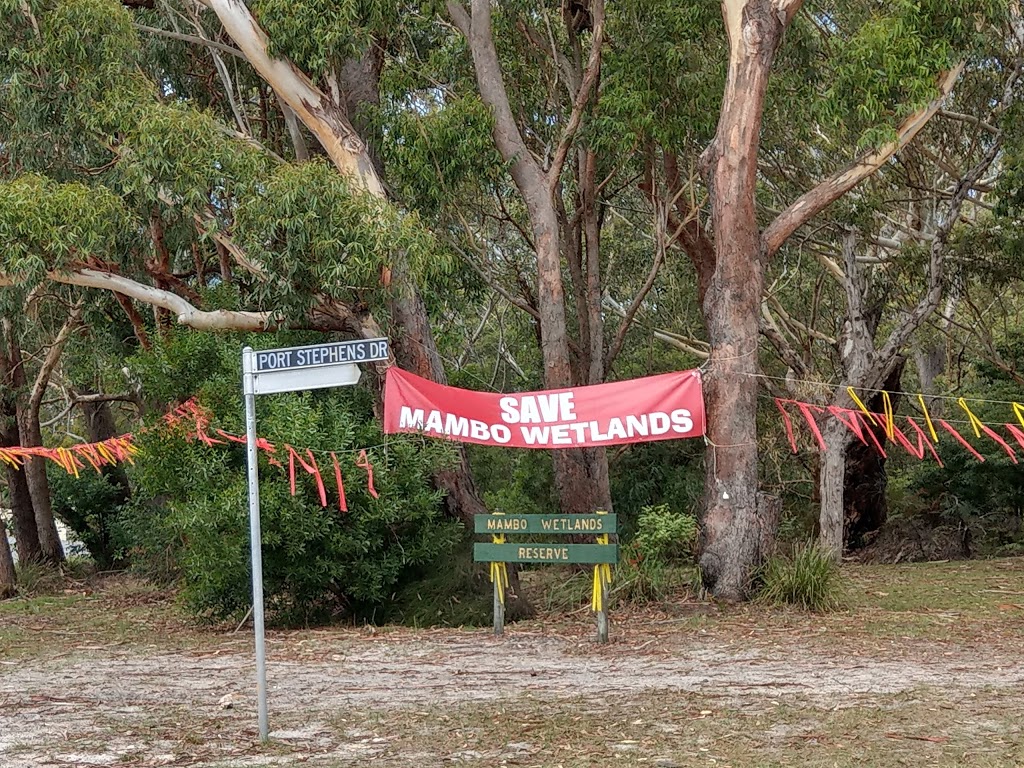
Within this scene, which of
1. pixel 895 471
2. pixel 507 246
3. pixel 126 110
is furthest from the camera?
pixel 895 471

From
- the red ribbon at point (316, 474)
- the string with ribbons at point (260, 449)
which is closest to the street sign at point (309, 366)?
the string with ribbons at point (260, 449)

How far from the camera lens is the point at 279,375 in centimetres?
773

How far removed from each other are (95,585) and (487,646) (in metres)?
12.5

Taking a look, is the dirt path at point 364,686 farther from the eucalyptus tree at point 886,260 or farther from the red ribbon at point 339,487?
the eucalyptus tree at point 886,260

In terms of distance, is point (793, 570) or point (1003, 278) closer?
point (793, 570)

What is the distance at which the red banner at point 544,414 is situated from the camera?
42.9 feet

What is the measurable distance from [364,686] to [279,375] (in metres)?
3.22

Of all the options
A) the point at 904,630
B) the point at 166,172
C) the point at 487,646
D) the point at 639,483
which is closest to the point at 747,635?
the point at 904,630

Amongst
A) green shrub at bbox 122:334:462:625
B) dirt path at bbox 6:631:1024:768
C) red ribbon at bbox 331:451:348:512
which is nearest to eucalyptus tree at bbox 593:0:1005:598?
dirt path at bbox 6:631:1024:768

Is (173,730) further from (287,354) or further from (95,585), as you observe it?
(95,585)

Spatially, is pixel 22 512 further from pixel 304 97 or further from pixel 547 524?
pixel 547 524

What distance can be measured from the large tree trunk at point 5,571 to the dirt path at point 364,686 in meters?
8.82

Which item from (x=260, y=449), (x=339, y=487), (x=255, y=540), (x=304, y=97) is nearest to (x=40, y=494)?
(x=304, y=97)

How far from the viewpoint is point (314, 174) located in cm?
1418
